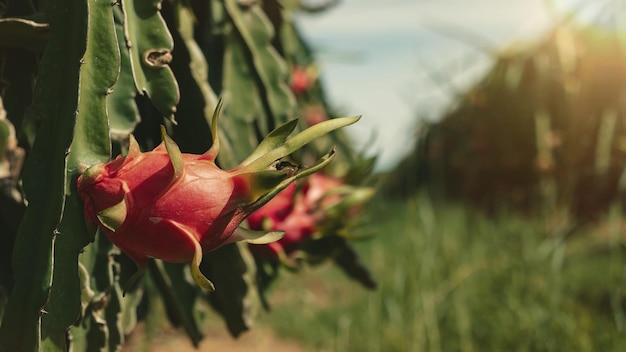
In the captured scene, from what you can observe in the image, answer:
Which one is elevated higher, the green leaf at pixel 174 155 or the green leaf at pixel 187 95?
the green leaf at pixel 174 155

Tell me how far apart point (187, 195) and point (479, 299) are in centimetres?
199

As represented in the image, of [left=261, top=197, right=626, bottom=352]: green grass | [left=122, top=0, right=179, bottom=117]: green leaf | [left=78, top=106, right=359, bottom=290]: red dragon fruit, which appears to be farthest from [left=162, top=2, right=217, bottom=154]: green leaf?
[left=261, top=197, right=626, bottom=352]: green grass

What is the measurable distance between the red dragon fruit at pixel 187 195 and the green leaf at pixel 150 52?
130 mm

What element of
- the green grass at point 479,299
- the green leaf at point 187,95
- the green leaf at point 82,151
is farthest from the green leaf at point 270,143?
the green grass at point 479,299

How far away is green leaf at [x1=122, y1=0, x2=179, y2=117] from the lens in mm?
728

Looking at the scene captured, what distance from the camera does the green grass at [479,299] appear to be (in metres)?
2.03

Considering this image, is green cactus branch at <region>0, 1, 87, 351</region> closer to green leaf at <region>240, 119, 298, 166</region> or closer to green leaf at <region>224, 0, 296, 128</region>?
green leaf at <region>240, 119, 298, 166</region>

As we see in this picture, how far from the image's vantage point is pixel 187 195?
585 millimetres

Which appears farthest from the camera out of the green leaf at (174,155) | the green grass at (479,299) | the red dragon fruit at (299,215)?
the green grass at (479,299)

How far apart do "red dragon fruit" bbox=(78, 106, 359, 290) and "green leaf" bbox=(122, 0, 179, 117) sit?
13 cm

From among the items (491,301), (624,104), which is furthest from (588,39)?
(491,301)

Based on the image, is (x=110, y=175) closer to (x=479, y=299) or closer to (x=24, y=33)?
(x=24, y=33)

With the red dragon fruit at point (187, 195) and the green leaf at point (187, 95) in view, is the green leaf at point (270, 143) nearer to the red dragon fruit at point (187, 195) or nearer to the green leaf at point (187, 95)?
the red dragon fruit at point (187, 195)

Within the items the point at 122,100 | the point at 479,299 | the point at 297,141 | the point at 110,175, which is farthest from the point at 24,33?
the point at 479,299
